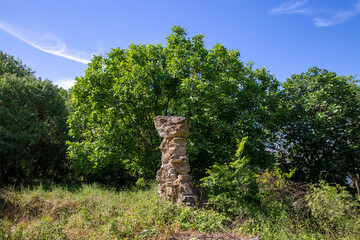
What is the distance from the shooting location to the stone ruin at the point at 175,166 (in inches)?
297

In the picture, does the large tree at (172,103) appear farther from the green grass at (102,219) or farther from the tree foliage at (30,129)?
the tree foliage at (30,129)

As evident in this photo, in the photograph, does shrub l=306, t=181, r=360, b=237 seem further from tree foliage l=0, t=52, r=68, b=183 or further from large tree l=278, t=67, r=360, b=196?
tree foliage l=0, t=52, r=68, b=183

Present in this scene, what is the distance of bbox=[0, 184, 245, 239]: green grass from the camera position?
527 cm

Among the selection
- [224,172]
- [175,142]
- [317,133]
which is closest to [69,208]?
[175,142]

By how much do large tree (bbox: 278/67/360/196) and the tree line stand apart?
0.05 metres

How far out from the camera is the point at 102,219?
636 cm

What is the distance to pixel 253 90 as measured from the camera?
11539mm

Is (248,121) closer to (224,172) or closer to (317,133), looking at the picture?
(224,172)

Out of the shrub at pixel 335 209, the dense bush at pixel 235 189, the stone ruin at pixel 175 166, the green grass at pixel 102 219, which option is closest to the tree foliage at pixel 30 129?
the green grass at pixel 102 219

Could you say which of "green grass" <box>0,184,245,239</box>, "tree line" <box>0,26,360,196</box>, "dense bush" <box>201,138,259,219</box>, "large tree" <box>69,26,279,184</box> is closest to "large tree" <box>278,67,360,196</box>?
"tree line" <box>0,26,360,196</box>

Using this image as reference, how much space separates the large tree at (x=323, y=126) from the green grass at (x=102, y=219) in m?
7.79

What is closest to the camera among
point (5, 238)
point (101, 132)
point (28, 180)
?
point (5, 238)

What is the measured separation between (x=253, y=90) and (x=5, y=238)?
10888mm

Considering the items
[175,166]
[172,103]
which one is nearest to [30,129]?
[172,103]
